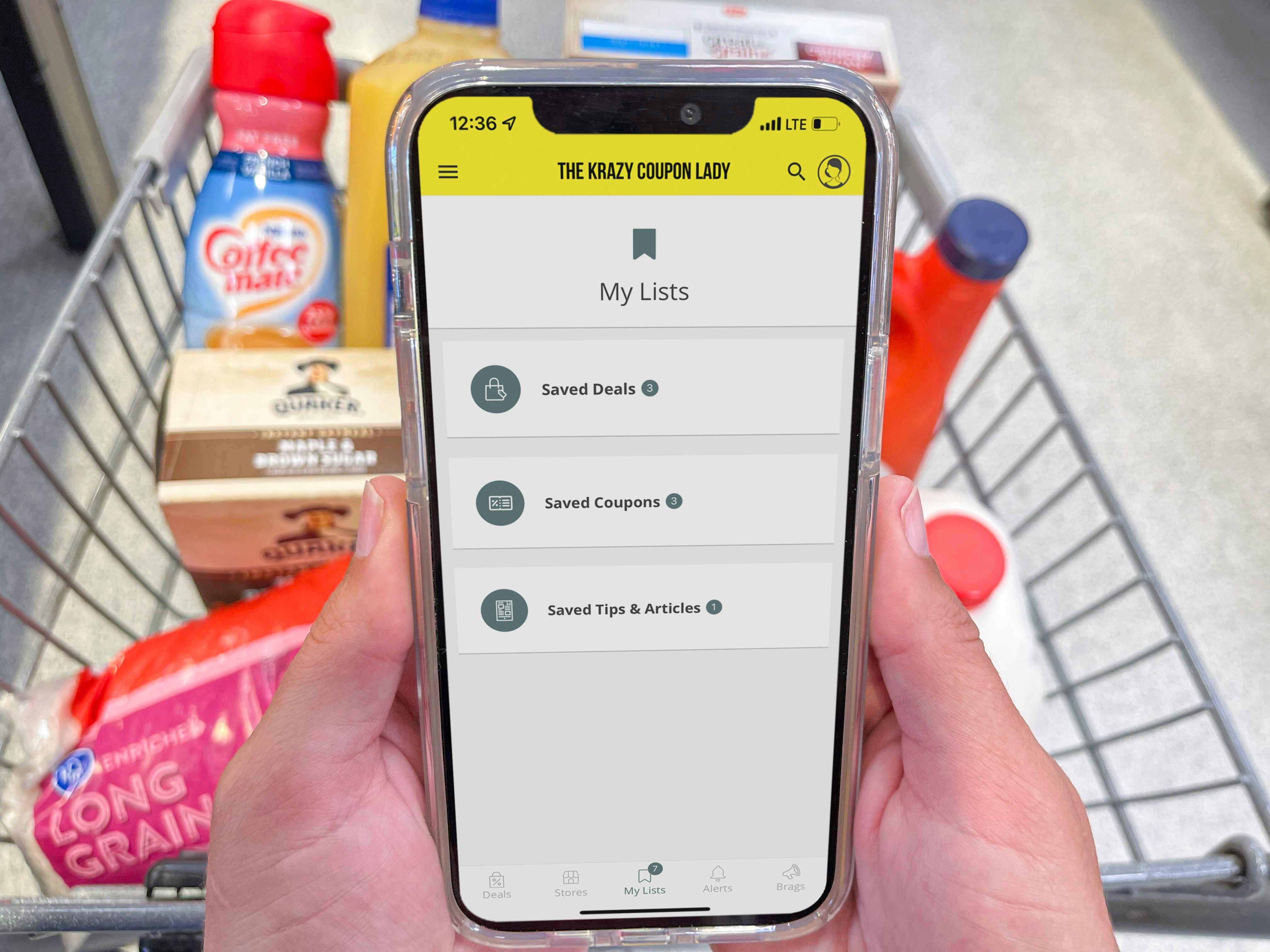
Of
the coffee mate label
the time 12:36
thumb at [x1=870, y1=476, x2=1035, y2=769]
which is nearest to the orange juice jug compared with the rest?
thumb at [x1=870, y1=476, x2=1035, y2=769]

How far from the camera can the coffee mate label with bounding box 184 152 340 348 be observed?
1.75ft

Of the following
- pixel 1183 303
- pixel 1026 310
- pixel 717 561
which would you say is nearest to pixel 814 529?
pixel 717 561

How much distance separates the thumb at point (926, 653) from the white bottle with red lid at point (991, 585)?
0.12m

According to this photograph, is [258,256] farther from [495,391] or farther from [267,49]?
[495,391]

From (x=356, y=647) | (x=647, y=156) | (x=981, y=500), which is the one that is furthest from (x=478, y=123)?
(x=981, y=500)

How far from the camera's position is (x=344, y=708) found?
0.37 m

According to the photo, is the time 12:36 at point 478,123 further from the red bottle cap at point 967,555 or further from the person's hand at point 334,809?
the red bottle cap at point 967,555

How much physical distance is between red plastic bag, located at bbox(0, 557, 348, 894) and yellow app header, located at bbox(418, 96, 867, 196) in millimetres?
245

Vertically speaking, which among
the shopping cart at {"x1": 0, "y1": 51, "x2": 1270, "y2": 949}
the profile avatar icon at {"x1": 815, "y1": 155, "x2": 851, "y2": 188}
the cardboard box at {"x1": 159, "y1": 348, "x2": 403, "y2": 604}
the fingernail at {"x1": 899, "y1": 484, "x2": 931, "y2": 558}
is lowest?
the shopping cart at {"x1": 0, "y1": 51, "x2": 1270, "y2": 949}

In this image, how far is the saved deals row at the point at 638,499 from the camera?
0.36 metres

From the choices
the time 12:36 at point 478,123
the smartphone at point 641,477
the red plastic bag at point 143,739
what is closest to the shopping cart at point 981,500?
the red plastic bag at point 143,739

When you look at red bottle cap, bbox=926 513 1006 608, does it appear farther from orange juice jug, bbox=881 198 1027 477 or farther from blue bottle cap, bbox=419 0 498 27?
blue bottle cap, bbox=419 0 498 27

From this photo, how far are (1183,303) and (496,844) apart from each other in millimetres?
820

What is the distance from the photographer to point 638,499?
14.4 inches
